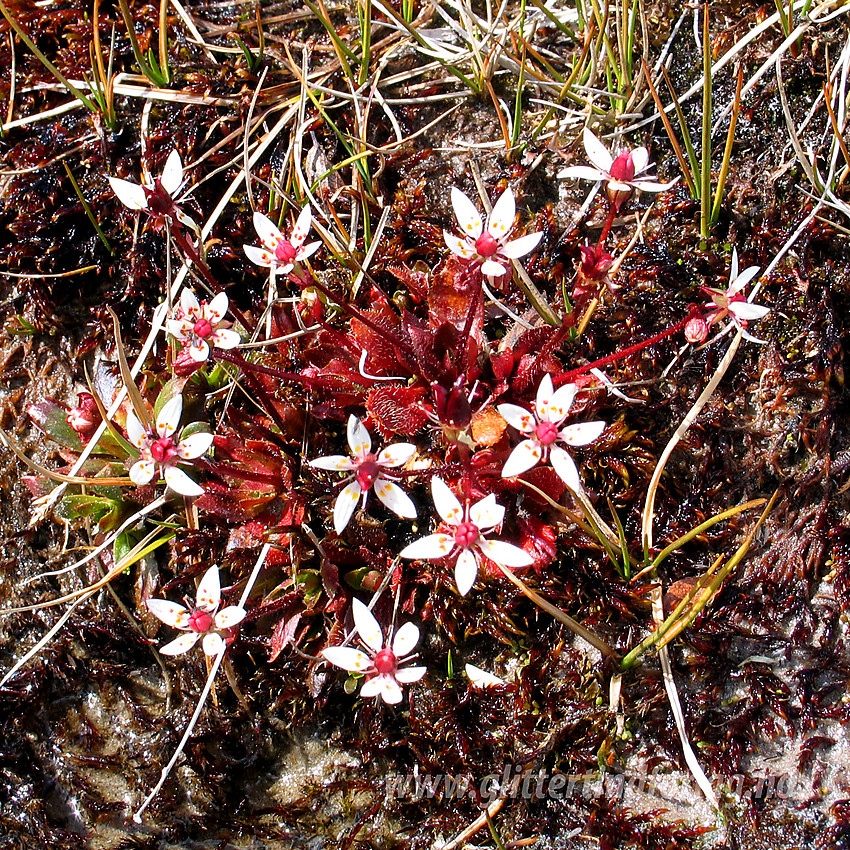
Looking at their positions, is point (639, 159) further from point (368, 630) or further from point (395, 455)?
point (368, 630)

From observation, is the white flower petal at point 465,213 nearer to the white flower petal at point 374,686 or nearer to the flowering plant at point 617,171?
the flowering plant at point 617,171

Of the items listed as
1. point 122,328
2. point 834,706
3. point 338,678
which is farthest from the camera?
point 122,328

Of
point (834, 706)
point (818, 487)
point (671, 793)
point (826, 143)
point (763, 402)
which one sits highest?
point (826, 143)

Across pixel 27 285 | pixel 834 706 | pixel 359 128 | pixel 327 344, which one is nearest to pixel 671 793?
pixel 834 706

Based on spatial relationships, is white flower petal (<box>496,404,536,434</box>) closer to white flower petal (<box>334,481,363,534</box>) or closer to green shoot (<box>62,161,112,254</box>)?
white flower petal (<box>334,481,363,534</box>)

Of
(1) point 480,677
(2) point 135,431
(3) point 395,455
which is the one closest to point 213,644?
(2) point 135,431

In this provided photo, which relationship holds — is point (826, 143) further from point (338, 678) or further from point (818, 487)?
point (338, 678)
